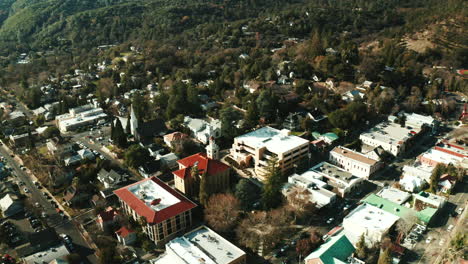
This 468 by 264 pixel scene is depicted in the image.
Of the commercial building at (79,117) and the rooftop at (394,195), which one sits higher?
the rooftop at (394,195)

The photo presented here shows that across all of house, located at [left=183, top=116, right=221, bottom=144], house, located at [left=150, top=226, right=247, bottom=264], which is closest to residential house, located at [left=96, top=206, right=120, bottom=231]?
house, located at [left=150, top=226, right=247, bottom=264]

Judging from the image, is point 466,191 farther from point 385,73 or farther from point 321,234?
point 385,73

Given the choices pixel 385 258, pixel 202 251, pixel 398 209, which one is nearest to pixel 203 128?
pixel 202 251

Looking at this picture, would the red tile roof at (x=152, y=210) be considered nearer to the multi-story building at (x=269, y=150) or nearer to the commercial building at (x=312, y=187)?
the commercial building at (x=312, y=187)

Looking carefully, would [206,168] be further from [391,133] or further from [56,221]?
[391,133]

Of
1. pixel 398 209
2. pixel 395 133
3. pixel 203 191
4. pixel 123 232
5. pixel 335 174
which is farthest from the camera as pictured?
pixel 395 133

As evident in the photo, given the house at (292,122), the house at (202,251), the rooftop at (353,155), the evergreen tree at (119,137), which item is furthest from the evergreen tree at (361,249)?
the evergreen tree at (119,137)
